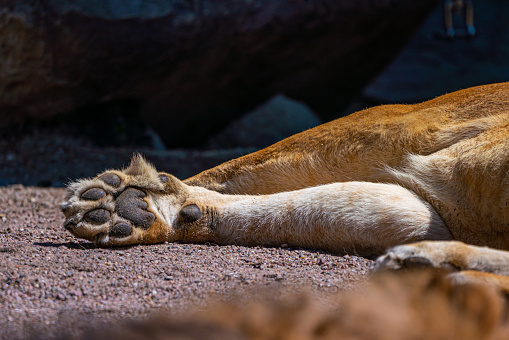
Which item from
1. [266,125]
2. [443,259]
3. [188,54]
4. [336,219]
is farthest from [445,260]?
[266,125]

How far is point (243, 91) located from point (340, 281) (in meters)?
5.80

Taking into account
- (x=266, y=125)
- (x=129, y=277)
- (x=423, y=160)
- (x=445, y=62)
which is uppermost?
(x=445, y=62)

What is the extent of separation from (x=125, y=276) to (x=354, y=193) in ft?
3.98

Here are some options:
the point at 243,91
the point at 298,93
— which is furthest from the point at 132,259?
the point at 298,93

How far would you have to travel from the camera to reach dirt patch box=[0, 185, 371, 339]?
6.09 feet

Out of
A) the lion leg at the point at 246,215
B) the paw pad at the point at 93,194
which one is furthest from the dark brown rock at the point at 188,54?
the paw pad at the point at 93,194

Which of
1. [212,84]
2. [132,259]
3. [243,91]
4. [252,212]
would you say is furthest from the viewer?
→ [243,91]

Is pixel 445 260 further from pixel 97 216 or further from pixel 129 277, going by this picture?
pixel 97 216

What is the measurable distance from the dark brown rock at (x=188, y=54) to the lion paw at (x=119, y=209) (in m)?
3.36

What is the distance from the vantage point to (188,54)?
6480mm

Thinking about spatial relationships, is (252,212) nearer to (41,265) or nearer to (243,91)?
(41,265)

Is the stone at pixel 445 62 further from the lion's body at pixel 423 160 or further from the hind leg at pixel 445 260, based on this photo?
the hind leg at pixel 445 260

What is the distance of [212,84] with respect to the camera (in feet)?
23.9

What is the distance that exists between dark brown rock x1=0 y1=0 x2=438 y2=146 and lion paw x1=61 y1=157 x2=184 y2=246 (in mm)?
3355
